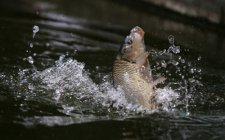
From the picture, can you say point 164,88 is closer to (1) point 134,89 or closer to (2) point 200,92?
(2) point 200,92

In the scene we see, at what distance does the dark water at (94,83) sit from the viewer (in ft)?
20.5

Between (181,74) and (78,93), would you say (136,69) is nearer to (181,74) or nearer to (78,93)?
(78,93)

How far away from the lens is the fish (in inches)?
255

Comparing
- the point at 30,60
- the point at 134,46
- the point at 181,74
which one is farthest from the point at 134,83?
the point at 30,60

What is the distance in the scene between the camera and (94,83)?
26.2 feet

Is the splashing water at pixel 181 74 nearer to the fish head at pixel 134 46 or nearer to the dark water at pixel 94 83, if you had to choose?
the dark water at pixel 94 83

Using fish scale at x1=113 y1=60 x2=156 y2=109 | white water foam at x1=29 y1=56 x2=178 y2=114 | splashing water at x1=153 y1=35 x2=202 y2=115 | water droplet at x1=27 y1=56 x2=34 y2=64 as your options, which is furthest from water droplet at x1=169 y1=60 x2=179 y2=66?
fish scale at x1=113 y1=60 x2=156 y2=109

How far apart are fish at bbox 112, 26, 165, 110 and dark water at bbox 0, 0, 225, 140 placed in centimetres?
23

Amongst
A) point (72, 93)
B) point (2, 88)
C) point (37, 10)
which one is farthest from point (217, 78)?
point (37, 10)

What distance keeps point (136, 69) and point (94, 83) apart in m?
1.64

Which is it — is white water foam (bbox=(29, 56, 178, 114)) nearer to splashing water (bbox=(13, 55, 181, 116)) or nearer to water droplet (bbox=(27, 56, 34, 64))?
splashing water (bbox=(13, 55, 181, 116))

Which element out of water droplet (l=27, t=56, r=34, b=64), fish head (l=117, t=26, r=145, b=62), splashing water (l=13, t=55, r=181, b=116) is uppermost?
water droplet (l=27, t=56, r=34, b=64)

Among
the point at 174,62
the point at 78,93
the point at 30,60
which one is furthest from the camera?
the point at 174,62

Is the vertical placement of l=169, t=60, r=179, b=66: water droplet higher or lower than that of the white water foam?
higher
